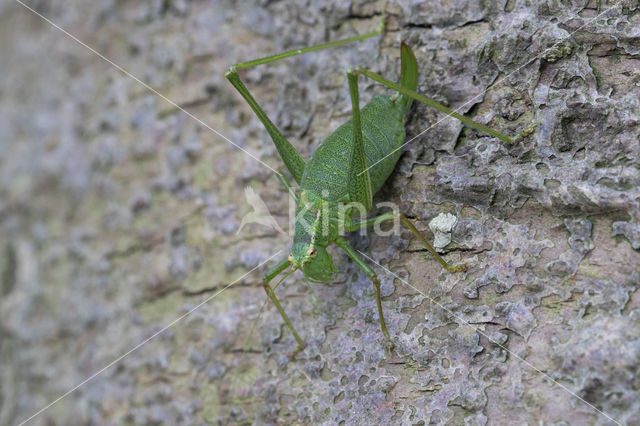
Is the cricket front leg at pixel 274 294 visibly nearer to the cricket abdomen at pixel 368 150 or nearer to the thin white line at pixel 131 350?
the thin white line at pixel 131 350

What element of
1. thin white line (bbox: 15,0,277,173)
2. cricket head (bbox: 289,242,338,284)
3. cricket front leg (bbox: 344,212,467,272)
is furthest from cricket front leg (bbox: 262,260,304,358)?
thin white line (bbox: 15,0,277,173)

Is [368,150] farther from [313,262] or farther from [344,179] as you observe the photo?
[313,262]

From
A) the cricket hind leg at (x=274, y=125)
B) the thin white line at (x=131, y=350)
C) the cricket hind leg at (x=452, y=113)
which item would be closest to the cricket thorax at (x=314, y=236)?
the cricket hind leg at (x=274, y=125)

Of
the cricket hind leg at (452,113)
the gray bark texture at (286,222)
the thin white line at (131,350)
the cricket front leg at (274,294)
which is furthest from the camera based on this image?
the thin white line at (131,350)

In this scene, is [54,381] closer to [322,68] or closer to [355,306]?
[355,306]

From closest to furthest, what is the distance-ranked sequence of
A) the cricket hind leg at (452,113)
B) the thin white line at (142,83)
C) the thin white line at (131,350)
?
1. the cricket hind leg at (452,113)
2. the thin white line at (131,350)
3. the thin white line at (142,83)

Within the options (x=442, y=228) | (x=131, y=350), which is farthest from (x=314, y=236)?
(x=131, y=350)

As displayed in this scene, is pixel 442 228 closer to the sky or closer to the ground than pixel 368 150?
closer to the ground
